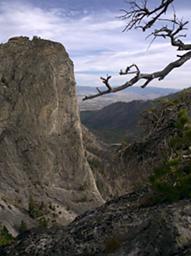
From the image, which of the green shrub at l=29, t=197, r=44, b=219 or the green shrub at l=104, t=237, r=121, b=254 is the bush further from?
the green shrub at l=29, t=197, r=44, b=219

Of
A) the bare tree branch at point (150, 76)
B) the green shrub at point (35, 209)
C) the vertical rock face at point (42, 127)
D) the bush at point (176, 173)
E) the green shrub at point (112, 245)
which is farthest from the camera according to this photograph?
the vertical rock face at point (42, 127)

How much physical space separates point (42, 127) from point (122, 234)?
9956 cm

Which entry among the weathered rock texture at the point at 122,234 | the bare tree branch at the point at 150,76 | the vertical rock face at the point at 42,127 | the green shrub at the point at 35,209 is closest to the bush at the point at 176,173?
the weathered rock texture at the point at 122,234

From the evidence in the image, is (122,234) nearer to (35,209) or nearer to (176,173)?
(176,173)

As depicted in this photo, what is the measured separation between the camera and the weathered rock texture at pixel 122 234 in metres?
8.79

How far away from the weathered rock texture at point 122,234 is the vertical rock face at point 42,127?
296 ft

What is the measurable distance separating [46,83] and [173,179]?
10164 cm

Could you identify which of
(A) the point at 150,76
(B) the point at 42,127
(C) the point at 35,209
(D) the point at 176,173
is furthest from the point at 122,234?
(B) the point at 42,127

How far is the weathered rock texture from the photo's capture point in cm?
879

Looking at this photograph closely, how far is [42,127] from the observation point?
10888cm

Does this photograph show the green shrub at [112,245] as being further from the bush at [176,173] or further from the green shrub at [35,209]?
the green shrub at [35,209]

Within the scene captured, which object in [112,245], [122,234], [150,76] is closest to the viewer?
[150,76]

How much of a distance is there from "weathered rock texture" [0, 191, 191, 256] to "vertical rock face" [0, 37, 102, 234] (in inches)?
3555

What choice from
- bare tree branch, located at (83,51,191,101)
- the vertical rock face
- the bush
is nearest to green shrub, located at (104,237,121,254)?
the bush
